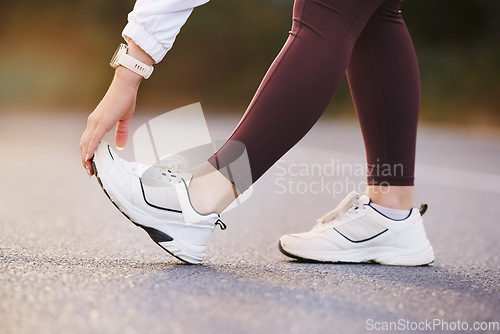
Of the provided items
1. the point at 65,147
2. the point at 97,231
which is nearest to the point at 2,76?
the point at 65,147

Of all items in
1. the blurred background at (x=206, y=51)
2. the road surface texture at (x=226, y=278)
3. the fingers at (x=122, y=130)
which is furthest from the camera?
the blurred background at (x=206, y=51)

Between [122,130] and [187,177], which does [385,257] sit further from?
[122,130]

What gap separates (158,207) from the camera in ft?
4.92

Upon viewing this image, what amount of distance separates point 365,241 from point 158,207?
0.56 metres

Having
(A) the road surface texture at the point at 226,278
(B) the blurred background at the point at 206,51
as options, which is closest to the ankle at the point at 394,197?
(A) the road surface texture at the point at 226,278

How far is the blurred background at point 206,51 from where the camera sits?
1468 centimetres

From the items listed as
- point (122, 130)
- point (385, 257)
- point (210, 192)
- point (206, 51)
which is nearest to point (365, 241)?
point (385, 257)

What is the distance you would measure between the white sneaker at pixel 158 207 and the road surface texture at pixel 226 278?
5cm

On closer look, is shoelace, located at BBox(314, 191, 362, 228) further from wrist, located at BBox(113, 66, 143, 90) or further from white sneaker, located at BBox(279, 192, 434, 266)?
wrist, located at BBox(113, 66, 143, 90)

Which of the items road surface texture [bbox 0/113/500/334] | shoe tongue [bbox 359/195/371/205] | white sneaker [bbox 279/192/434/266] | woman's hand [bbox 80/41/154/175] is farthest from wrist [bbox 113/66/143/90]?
shoe tongue [bbox 359/195/371/205]

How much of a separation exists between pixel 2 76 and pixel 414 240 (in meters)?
18.6

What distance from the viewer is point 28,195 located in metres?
2.90

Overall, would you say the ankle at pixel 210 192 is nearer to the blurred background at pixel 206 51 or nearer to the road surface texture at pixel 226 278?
the road surface texture at pixel 226 278

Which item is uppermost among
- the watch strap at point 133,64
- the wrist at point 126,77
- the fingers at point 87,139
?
the watch strap at point 133,64
